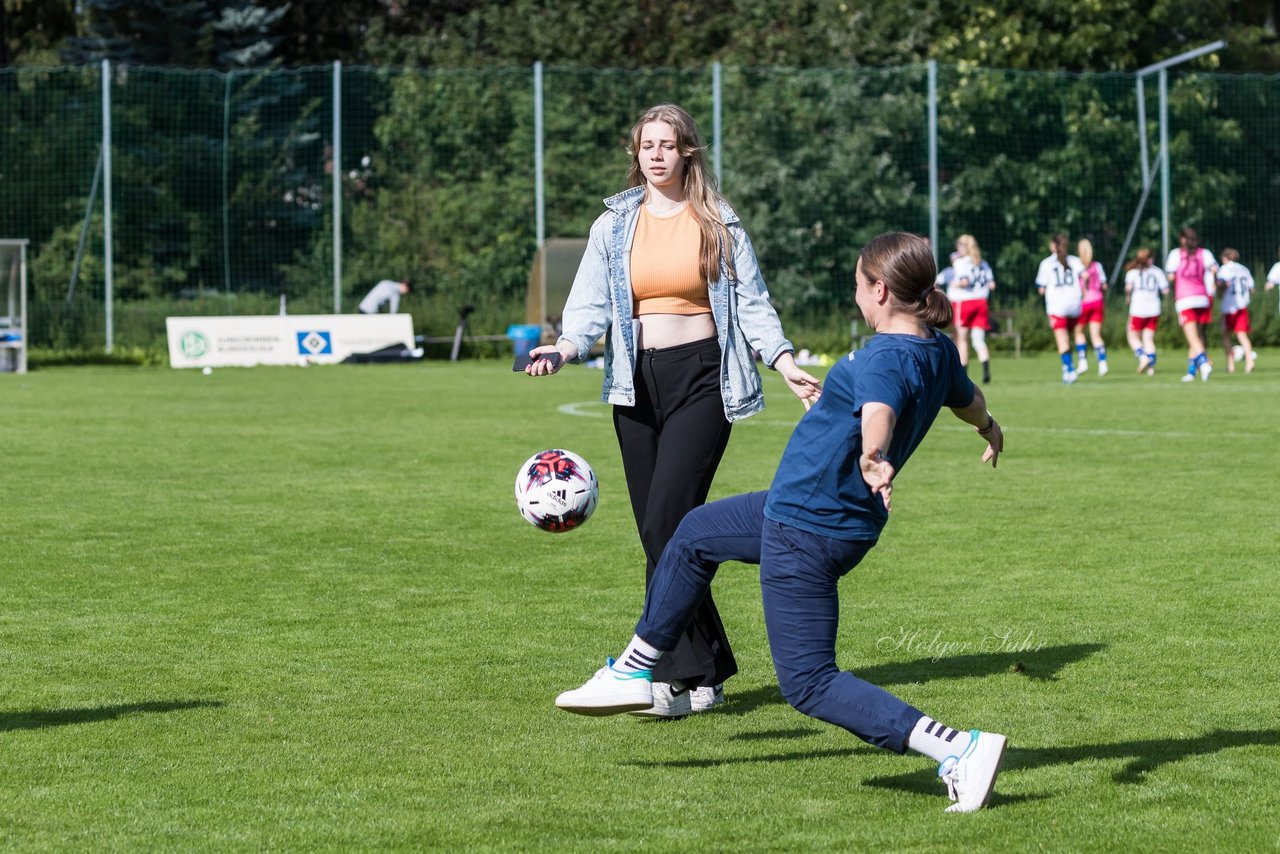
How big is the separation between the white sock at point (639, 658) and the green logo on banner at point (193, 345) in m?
27.0

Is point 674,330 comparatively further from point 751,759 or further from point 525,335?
point 525,335

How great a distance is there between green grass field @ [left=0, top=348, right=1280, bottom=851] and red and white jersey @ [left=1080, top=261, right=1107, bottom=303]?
42.8 feet

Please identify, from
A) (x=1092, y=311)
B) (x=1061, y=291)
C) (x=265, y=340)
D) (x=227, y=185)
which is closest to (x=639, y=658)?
(x=1061, y=291)

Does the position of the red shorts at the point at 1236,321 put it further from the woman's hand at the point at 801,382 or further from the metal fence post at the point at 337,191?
the woman's hand at the point at 801,382

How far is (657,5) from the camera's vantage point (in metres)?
49.1

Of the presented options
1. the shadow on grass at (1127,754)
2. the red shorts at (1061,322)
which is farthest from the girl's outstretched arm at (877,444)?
the red shorts at (1061,322)

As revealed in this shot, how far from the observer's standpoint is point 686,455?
19.8 ft

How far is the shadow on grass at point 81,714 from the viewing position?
5766 mm

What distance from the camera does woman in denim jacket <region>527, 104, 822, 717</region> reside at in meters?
5.98

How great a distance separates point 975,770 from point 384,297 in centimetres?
2963

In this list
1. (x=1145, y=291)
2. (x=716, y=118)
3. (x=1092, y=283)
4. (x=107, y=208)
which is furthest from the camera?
(x=716, y=118)

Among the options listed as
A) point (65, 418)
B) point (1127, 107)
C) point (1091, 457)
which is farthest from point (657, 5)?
point (1091, 457)

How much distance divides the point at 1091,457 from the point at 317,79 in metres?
23.7

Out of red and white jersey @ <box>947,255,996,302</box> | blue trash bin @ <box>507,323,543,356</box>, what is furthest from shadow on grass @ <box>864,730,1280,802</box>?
blue trash bin @ <box>507,323,543,356</box>
